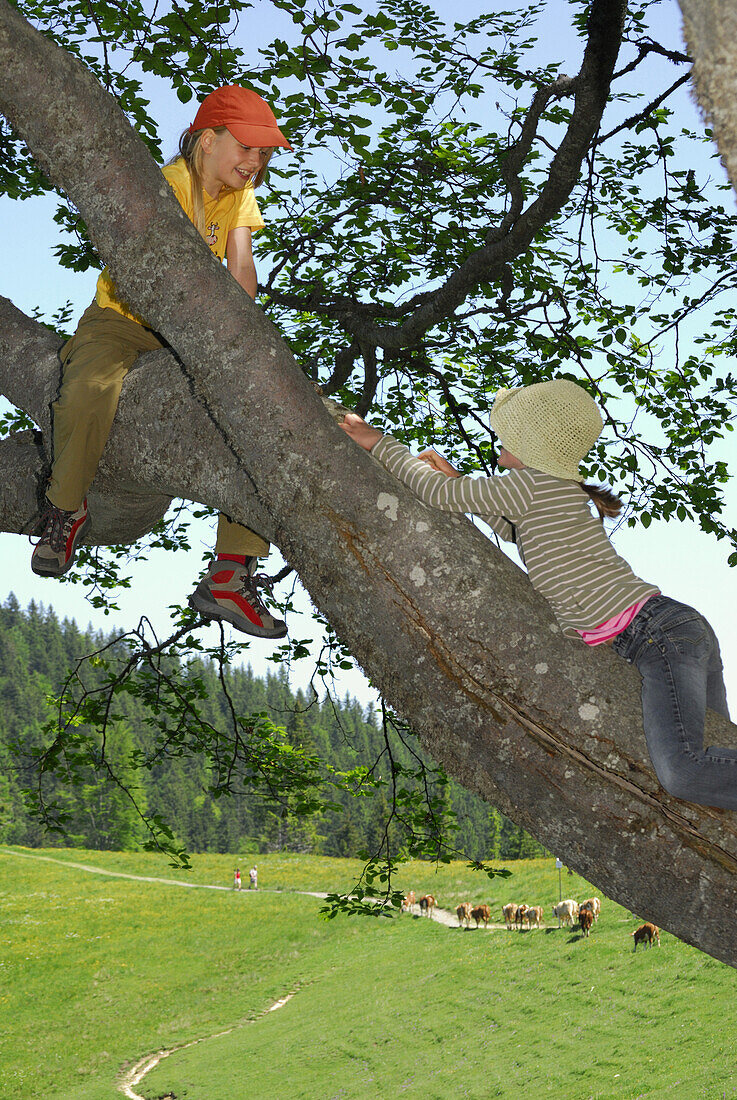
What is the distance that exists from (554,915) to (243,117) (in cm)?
Answer: 4199

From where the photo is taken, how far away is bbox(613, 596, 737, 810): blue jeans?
266 cm

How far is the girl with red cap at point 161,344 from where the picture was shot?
13.9ft

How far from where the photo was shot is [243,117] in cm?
421

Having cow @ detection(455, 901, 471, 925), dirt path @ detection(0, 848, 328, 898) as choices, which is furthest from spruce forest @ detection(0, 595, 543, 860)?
cow @ detection(455, 901, 471, 925)

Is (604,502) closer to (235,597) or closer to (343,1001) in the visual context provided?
(235,597)

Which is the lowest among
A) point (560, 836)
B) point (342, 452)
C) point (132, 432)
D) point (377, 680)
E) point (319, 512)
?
point (560, 836)

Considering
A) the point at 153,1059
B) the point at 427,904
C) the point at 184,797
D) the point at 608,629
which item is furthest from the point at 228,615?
the point at 184,797

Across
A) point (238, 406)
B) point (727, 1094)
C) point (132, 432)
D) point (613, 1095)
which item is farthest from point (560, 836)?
point (613, 1095)

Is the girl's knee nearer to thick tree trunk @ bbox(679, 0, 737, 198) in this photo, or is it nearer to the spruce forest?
thick tree trunk @ bbox(679, 0, 737, 198)

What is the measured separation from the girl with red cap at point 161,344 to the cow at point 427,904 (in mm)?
46781

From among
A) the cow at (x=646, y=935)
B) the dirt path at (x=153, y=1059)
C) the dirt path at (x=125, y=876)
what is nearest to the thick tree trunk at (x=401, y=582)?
the dirt path at (x=153, y=1059)

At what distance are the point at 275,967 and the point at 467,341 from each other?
136ft

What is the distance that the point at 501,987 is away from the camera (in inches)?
1313

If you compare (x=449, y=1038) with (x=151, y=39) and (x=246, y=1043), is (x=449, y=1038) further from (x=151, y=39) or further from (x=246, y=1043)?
(x=151, y=39)
